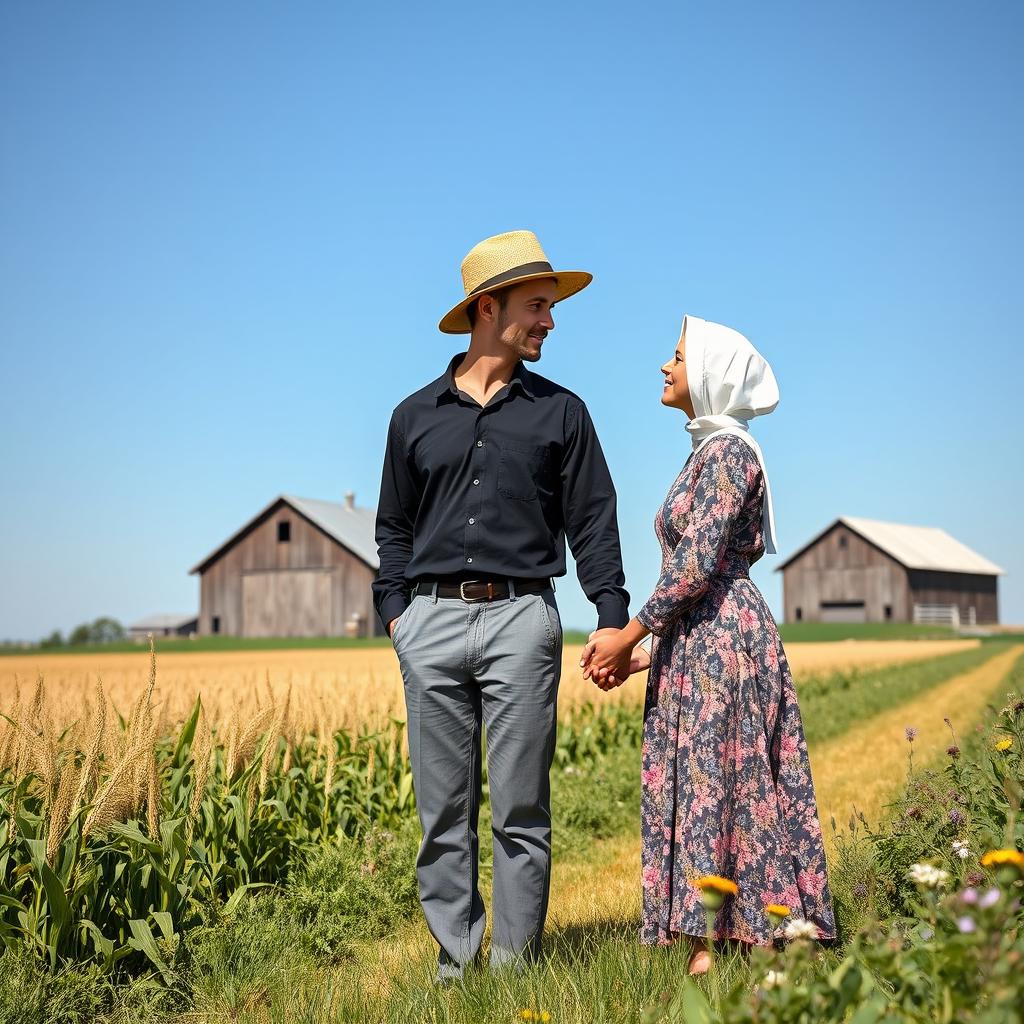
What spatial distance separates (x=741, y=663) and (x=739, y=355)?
107cm

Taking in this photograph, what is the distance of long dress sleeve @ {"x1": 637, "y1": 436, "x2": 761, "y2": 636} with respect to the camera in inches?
Answer: 143

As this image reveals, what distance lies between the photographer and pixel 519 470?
154 inches

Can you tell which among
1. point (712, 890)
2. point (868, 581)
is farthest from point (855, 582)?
point (712, 890)

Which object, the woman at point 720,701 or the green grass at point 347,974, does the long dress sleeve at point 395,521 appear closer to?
the woman at point 720,701

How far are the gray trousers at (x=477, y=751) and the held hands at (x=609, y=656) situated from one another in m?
0.13

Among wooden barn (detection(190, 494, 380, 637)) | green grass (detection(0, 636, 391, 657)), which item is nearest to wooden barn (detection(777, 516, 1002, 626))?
wooden barn (detection(190, 494, 380, 637))

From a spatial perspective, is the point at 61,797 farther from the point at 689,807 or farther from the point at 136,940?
the point at 689,807

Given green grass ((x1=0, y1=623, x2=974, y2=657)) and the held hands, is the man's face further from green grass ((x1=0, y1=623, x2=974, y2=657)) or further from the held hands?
green grass ((x1=0, y1=623, x2=974, y2=657))

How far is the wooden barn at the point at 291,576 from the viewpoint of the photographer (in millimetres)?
43750

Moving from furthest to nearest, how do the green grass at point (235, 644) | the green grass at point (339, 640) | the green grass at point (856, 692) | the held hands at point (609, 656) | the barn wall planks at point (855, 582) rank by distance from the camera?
the barn wall planks at point (855, 582) → the green grass at point (339, 640) → the green grass at point (235, 644) → the green grass at point (856, 692) → the held hands at point (609, 656)

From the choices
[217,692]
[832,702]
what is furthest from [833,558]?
[217,692]

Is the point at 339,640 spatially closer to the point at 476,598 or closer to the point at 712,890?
the point at 476,598

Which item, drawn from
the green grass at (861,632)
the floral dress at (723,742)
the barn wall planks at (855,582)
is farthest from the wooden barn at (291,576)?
the floral dress at (723,742)

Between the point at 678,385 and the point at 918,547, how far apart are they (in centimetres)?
6336
